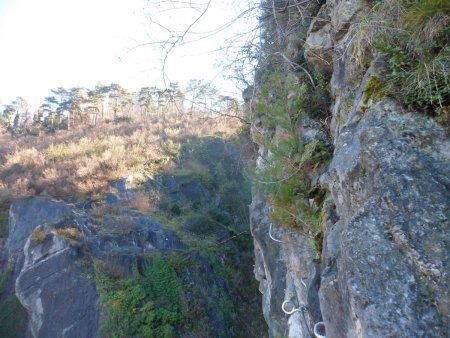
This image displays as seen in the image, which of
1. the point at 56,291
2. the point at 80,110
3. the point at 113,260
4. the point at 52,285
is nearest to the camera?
the point at 56,291

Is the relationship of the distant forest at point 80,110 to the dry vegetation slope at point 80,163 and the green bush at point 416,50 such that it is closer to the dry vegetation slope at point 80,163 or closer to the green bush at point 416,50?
the dry vegetation slope at point 80,163

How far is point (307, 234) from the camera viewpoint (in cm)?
415

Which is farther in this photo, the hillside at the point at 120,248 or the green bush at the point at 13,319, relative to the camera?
the green bush at the point at 13,319

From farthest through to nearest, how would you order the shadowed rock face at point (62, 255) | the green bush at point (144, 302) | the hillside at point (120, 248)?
the hillside at point (120, 248) → the shadowed rock face at point (62, 255) → the green bush at point (144, 302)

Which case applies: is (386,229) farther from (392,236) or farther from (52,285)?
(52,285)

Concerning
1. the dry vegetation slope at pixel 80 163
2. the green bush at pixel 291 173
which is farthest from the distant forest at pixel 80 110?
the green bush at pixel 291 173

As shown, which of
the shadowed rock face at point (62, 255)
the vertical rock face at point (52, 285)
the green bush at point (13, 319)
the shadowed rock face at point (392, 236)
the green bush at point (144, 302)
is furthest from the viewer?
the green bush at point (13, 319)

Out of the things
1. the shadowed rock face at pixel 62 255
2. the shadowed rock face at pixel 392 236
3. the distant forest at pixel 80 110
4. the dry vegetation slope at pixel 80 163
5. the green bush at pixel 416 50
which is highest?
the distant forest at pixel 80 110

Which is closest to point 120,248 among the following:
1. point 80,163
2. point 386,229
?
point 80,163

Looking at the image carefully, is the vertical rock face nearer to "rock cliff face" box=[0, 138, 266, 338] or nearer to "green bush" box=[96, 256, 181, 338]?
"rock cliff face" box=[0, 138, 266, 338]

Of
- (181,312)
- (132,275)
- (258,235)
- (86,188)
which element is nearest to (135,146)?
(86,188)

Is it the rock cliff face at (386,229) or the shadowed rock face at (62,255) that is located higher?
the rock cliff face at (386,229)

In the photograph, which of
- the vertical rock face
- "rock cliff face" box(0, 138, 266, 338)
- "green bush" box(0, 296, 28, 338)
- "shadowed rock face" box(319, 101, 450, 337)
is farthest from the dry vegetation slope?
"shadowed rock face" box(319, 101, 450, 337)

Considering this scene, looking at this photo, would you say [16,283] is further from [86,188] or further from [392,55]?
[392,55]
